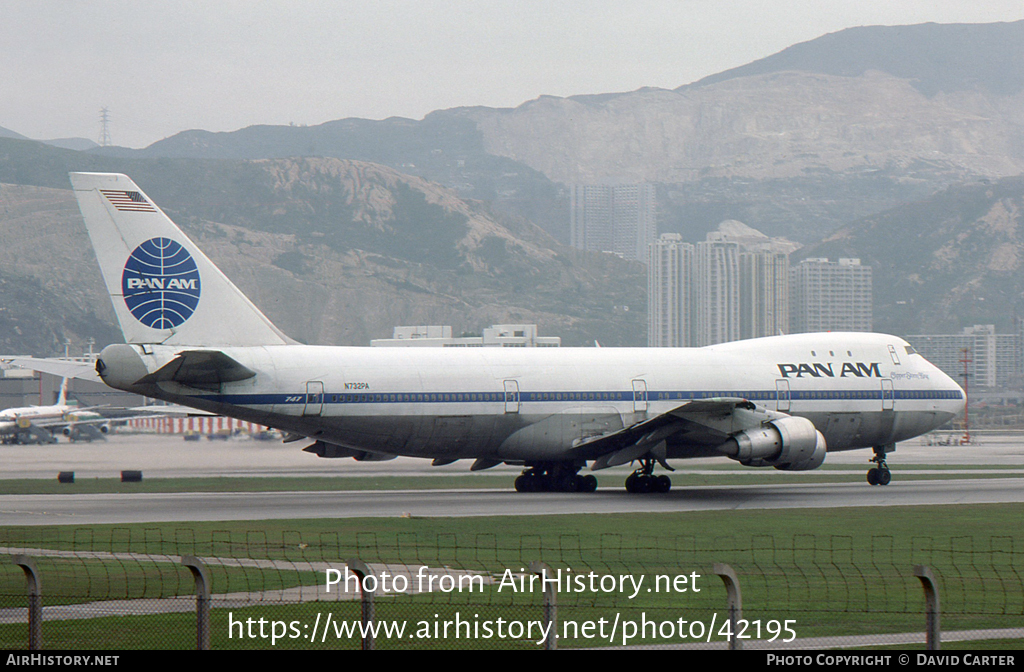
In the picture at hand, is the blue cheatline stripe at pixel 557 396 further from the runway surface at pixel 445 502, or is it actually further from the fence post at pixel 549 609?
the fence post at pixel 549 609

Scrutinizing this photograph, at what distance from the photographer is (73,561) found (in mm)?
22266

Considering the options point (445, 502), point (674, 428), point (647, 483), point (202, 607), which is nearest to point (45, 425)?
point (445, 502)

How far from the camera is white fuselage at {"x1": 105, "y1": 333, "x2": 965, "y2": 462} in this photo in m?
35.5

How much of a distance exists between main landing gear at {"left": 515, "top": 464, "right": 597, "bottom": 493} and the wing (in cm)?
190

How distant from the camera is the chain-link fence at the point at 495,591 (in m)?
13.9

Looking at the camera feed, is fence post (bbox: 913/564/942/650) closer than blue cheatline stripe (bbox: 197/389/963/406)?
Yes

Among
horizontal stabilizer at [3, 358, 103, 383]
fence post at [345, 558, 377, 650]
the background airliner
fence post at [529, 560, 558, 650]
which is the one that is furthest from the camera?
the background airliner

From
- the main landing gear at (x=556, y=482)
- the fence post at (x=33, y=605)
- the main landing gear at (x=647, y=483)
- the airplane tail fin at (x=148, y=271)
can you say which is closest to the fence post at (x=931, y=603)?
the fence post at (x=33, y=605)

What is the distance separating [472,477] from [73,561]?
27.8m

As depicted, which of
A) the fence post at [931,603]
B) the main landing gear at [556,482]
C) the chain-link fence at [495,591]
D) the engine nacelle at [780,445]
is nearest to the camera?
the fence post at [931,603]

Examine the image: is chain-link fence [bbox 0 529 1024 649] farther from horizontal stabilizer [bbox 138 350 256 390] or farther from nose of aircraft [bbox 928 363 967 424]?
nose of aircraft [bbox 928 363 967 424]

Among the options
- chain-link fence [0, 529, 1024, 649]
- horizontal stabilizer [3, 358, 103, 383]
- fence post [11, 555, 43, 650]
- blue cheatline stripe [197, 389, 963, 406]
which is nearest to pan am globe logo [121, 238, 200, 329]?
horizontal stabilizer [3, 358, 103, 383]

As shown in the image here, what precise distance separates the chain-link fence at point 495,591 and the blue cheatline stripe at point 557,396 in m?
8.10

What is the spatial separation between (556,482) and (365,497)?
6393mm
